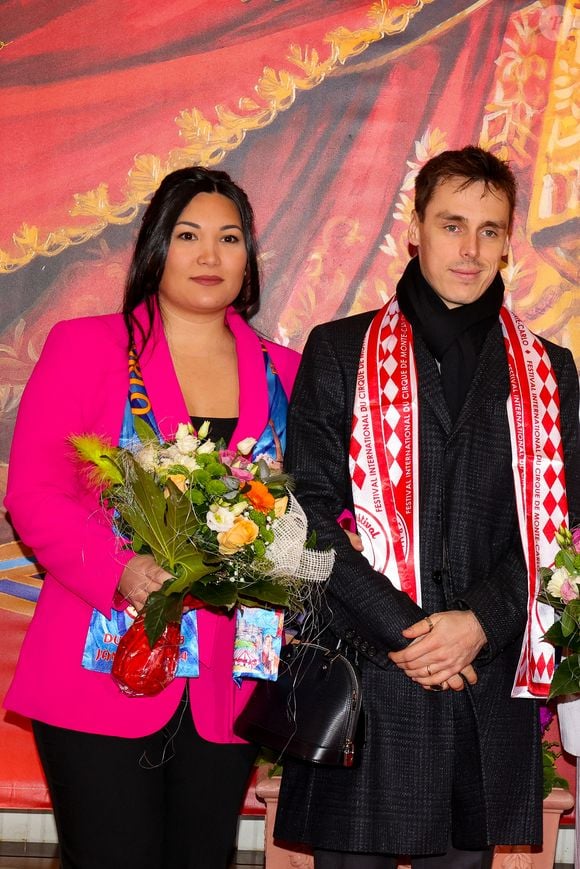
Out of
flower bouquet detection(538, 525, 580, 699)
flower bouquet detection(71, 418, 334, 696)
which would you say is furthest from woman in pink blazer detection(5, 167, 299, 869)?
flower bouquet detection(538, 525, 580, 699)

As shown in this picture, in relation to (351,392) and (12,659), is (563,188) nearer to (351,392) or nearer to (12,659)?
(351,392)

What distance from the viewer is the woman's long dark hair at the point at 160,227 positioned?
106 inches

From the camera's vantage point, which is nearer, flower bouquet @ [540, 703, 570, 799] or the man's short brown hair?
the man's short brown hair

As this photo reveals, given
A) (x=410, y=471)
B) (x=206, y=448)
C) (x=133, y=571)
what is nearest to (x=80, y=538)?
(x=133, y=571)

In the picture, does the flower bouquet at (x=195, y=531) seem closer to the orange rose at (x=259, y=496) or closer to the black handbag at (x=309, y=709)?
the orange rose at (x=259, y=496)

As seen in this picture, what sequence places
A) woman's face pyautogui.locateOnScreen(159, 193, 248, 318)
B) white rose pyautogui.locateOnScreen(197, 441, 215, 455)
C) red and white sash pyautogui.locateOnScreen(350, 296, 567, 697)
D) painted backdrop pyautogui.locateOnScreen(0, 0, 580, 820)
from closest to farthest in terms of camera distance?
white rose pyautogui.locateOnScreen(197, 441, 215, 455)
red and white sash pyautogui.locateOnScreen(350, 296, 567, 697)
woman's face pyautogui.locateOnScreen(159, 193, 248, 318)
painted backdrop pyautogui.locateOnScreen(0, 0, 580, 820)

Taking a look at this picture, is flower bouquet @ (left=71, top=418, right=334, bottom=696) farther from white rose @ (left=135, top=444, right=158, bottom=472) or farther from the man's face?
the man's face

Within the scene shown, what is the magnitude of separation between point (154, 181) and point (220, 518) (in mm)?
1772

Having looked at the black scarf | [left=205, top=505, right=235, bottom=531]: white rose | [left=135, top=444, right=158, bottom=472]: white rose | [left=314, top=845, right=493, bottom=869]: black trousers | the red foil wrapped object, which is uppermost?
the black scarf

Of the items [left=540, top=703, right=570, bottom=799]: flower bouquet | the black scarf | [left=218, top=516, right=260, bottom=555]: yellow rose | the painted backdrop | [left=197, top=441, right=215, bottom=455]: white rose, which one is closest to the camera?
[left=218, top=516, right=260, bottom=555]: yellow rose

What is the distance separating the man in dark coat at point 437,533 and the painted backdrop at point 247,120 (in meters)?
0.96

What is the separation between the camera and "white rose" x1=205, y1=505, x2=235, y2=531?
6.82 feet

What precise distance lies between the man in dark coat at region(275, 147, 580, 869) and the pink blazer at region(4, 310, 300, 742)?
26 centimetres

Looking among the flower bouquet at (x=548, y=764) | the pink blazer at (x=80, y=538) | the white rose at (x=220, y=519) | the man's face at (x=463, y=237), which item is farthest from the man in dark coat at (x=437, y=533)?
the flower bouquet at (x=548, y=764)
